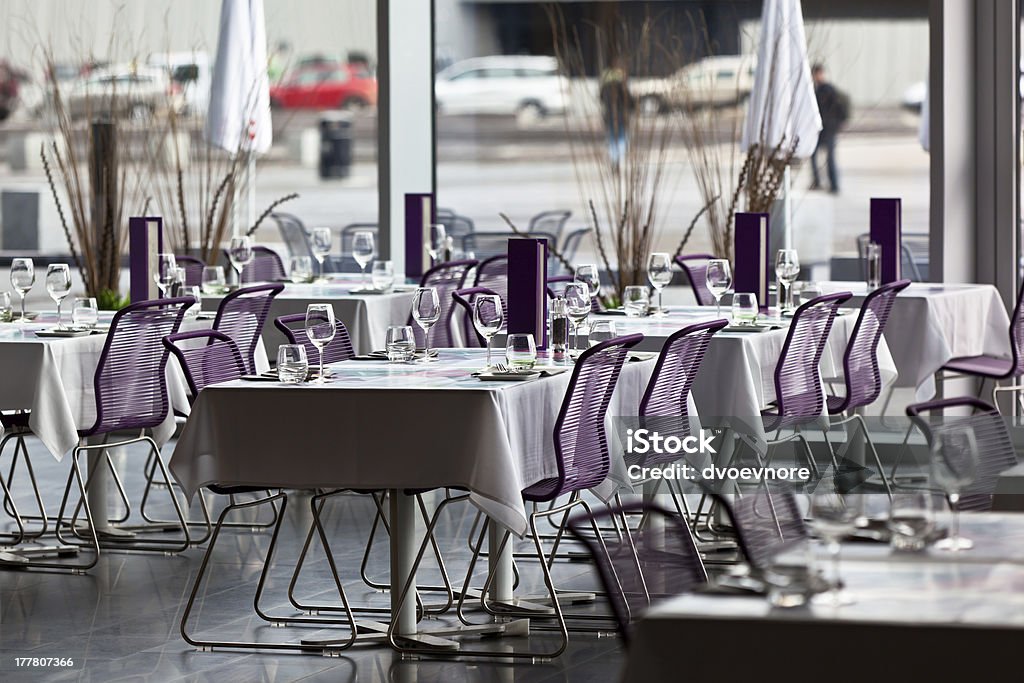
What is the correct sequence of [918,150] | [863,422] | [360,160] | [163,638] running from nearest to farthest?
1. [163,638]
2. [863,422]
3. [918,150]
4. [360,160]

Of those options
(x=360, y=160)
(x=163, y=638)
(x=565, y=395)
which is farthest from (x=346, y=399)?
(x=360, y=160)

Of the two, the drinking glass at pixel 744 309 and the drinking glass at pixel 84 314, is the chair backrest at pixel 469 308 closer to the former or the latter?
the drinking glass at pixel 744 309

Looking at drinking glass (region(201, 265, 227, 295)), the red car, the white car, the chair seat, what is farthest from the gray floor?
the red car

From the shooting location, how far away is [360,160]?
18.5 metres

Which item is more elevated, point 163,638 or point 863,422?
point 863,422

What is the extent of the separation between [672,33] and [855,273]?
213cm

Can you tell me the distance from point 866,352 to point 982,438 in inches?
92.0

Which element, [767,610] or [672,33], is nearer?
[767,610]

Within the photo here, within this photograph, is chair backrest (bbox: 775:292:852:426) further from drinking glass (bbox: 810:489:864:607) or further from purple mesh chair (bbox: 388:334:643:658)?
drinking glass (bbox: 810:489:864:607)

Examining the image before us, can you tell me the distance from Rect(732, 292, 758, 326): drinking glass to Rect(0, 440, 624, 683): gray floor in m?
1.18

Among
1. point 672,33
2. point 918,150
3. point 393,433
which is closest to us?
point 393,433

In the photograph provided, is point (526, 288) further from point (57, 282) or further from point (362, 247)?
point (362, 247)

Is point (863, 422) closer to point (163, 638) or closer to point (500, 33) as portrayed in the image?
point (163, 638)

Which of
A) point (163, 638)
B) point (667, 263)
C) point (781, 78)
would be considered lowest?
point (163, 638)
